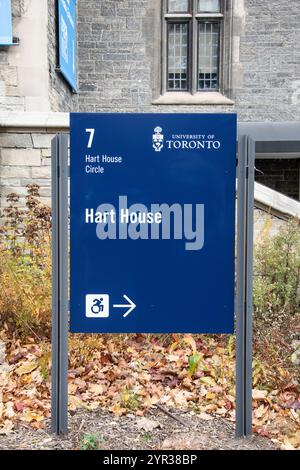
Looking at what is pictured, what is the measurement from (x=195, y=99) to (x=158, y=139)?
→ 7.28m

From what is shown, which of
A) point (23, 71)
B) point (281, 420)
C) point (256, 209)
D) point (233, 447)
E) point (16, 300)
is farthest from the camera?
point (23, 71)

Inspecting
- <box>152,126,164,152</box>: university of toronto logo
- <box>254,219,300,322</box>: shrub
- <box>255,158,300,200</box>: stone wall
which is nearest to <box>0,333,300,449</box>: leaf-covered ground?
<box>254,219,300,322</box>: shrub

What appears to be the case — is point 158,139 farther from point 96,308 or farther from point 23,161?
point 23,161

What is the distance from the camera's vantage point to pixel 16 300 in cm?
404

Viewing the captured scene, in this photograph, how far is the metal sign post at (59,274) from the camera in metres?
2.61

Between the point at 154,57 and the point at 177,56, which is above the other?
the point at 177,56

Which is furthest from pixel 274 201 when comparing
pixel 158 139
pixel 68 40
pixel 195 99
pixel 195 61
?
pixel 195 61

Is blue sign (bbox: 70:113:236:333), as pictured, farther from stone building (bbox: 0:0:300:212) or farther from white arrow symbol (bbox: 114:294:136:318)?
stone building (bbox: 0:0:300:212)

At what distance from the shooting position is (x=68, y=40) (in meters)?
8.16

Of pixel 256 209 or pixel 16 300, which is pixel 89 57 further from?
pixel 16 300

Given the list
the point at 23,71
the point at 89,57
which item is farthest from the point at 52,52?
the point at 89,57

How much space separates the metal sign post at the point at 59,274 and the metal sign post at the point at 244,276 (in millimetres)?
986

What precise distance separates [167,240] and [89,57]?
776cm

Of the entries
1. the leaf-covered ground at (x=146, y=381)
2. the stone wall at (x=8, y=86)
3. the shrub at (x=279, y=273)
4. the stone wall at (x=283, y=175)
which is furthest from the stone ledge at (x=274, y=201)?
the stone wall at (x=283, y=175)
